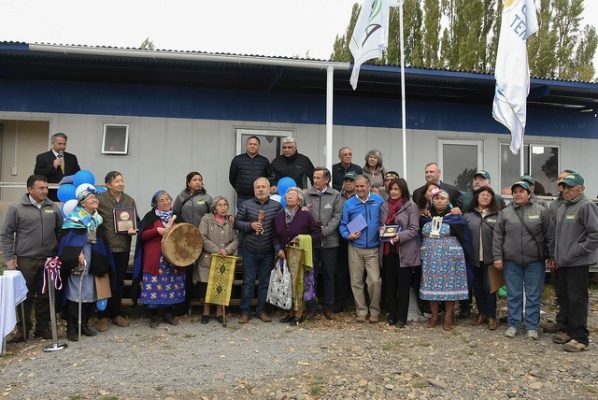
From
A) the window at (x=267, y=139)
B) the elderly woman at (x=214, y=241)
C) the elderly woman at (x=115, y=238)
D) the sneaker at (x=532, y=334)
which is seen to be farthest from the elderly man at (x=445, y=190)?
the elderly woman at (x=115, y=238)

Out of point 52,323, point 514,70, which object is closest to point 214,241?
point 52,323

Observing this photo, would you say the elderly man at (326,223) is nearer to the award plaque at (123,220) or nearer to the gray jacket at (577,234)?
the award plaque at (123,220)

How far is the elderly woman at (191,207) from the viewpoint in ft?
20.7

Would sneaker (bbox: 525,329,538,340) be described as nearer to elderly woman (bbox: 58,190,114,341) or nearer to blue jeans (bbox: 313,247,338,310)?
blue jeans (bbox: 313,247,338,310)

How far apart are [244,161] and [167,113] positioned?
79.4 inches

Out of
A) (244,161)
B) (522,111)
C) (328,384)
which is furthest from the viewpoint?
(244,161)

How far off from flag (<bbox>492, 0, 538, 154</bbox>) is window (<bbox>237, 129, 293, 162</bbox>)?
3545mm

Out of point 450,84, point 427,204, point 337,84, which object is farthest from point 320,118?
point 427,204

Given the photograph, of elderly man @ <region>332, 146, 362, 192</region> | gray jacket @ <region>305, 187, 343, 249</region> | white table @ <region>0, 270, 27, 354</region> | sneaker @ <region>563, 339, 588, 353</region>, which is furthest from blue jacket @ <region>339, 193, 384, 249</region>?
white table @ <region>0, 270, 27, 354</region>

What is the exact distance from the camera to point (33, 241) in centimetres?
532

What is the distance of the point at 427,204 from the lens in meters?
6.14

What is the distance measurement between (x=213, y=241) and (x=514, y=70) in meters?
4.70

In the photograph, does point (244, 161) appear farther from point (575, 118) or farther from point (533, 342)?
point (575, 118)

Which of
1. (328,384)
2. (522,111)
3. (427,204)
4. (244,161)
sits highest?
(522,111)
